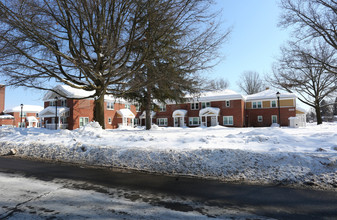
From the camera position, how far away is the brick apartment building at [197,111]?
3288cm

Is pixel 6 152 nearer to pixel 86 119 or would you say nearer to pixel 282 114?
pixel 86 119

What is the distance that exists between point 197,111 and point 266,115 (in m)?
12.6

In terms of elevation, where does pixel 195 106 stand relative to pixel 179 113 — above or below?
above

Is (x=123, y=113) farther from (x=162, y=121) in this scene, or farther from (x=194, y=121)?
(x=194, y=121)

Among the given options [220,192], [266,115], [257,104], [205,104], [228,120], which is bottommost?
[220,192]

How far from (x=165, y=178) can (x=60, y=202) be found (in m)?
2.62

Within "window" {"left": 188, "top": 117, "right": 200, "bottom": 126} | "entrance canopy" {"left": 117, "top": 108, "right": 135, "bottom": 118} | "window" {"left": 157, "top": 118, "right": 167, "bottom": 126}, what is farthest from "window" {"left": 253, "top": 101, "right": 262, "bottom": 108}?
"entrance canopy" {"left": 117, "top": 108, "right": 135, "bottom": 118}

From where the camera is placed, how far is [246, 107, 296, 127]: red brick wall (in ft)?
113

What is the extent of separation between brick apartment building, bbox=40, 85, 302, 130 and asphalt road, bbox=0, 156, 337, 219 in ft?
83.4

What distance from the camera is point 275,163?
18.5 feet

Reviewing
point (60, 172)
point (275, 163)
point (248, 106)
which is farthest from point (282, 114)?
point (60, 172)

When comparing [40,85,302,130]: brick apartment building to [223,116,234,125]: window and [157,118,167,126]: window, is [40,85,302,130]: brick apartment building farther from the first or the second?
[157,118,167,126]: window

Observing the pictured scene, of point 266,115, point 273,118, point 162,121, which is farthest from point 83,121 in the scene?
point 273,118

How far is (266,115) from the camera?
36.9 m
